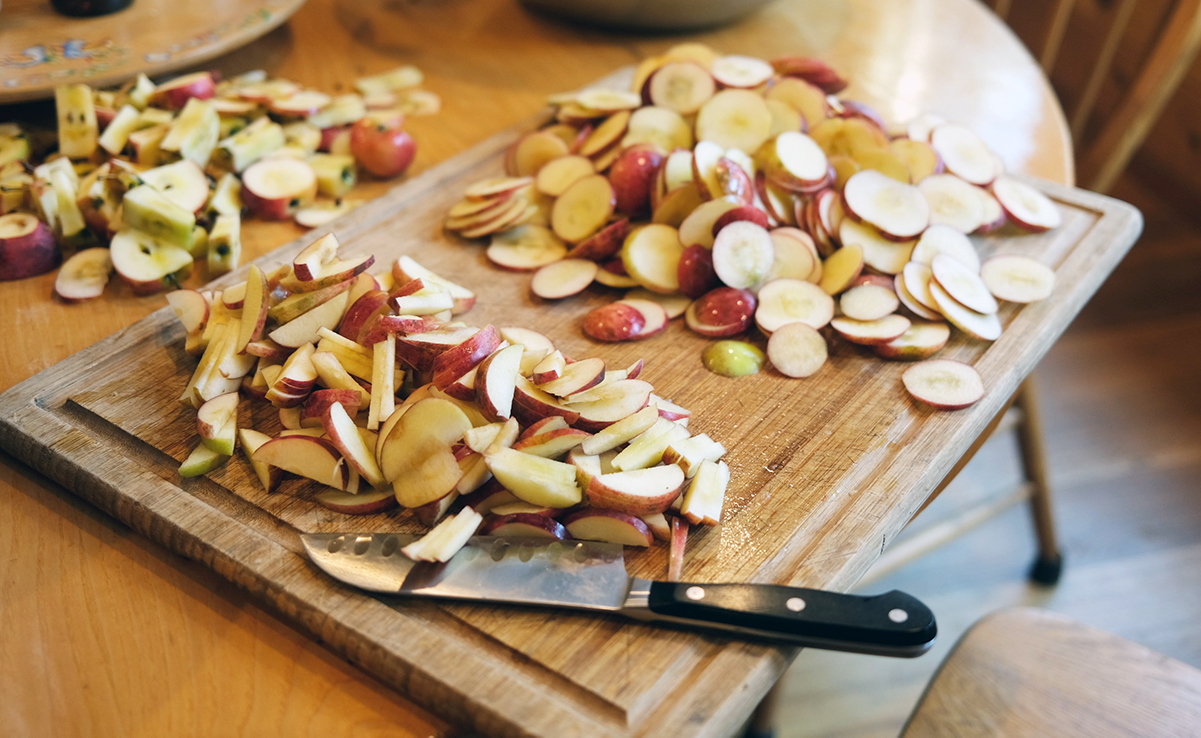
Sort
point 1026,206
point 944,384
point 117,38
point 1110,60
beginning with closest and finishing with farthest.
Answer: point 944,384, point 1026,206, point 117,38, point 1110,60

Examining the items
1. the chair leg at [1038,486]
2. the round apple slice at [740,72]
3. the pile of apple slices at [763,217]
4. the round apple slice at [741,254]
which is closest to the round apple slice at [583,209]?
the pile of apple slices at [763,217]

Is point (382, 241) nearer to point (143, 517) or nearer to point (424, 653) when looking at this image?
point (143, 517)

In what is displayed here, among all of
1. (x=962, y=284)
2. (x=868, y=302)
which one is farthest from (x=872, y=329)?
(x=962, y=284)

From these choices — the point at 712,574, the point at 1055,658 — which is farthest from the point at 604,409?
the point at 1055,658

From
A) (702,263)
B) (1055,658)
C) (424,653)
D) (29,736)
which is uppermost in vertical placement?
(702,263)

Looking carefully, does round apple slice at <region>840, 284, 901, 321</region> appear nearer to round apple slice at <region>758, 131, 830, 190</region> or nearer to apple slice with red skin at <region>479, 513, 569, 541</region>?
round apple slice at <region>758, 131, 830, 190</region>

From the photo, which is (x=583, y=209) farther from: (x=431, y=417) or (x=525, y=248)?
(x=431, y=417)
